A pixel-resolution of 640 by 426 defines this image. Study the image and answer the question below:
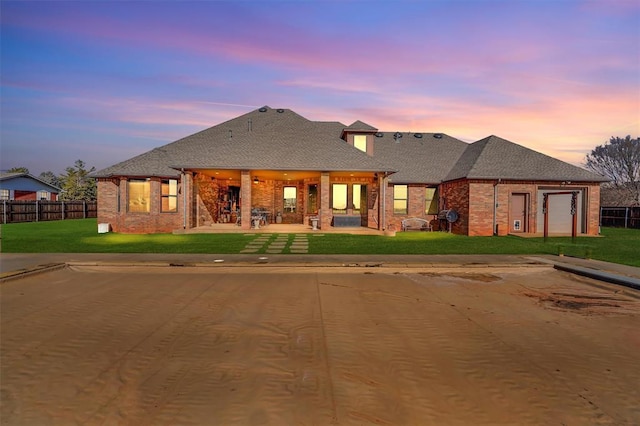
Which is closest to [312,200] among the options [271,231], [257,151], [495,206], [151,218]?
[257,151]

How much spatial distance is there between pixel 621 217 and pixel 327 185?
2502 cm

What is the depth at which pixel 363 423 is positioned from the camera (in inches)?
133

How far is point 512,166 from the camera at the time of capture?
2250 cm

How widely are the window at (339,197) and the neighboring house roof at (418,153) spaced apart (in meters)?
3.20

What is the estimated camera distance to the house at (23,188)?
43.0 m

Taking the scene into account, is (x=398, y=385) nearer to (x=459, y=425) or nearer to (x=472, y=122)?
(x=459, y=425)

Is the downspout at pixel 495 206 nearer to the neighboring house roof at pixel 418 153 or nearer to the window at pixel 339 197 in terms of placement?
the neighboring house roof at pixel 418 153

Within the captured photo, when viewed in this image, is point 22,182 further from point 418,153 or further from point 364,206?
point 418,153

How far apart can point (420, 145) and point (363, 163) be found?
8.67 metres

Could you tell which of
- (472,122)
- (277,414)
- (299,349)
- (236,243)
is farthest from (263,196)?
(277,414)

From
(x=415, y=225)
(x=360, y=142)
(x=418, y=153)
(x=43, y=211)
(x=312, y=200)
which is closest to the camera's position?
(x=415, y=225)

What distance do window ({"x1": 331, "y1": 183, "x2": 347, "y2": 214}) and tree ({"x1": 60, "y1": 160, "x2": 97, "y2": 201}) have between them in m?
43.3

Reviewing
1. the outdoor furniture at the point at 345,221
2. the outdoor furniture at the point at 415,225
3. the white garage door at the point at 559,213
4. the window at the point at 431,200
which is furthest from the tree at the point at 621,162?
the outdoor furniture at the point at 345,221

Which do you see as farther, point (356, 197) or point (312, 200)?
point (312, 200)
